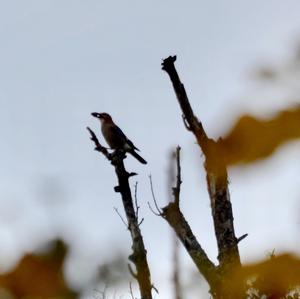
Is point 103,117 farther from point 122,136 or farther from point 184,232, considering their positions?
point 184,232

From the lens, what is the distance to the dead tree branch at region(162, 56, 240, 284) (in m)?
6.37

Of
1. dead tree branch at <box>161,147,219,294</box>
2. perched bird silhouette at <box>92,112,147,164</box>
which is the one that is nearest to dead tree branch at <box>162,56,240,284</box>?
dead tree branch at <box>161,147,219,294</box>

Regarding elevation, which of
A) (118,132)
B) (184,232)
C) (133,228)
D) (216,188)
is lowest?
(133,228)

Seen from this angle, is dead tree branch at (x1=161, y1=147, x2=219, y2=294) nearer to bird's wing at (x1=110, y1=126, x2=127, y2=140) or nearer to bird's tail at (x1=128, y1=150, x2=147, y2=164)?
bird's tail at (x1=128, y1=150, x2=147, y2=164)

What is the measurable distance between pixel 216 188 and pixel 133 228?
226 centimetres

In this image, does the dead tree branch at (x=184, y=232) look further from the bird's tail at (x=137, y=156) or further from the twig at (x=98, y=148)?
the bird's tail at (x=137, y=156)

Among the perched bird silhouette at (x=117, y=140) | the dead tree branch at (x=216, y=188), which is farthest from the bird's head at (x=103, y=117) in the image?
the dead tree branch at (x=216, y=188)

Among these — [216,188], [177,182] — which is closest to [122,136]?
[216,188]

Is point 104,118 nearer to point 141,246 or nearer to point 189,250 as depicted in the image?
point 189,250

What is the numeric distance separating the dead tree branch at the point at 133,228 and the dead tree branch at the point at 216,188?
106cm

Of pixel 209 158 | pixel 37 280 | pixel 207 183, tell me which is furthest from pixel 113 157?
pixel 37 280

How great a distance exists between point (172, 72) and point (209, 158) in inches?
44.1

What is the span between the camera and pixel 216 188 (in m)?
7.02

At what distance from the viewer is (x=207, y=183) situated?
23.1 feet
